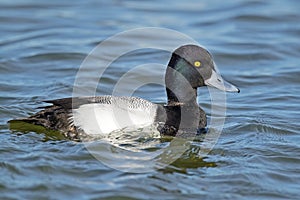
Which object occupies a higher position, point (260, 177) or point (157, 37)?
point (157, 37)

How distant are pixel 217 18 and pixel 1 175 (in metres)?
8.26

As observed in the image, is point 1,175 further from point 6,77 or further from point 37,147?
point 6,77

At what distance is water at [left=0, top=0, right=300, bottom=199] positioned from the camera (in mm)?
6402

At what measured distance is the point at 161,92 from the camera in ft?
31.9

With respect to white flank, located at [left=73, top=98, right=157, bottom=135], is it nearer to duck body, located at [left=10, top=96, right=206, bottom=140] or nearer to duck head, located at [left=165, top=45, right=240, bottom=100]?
duck body, located at [left=10, top=96, right=206, bottom=140]

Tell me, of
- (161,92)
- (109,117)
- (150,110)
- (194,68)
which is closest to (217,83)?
(194,68)

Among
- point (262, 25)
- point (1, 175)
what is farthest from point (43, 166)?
point (262, 25)

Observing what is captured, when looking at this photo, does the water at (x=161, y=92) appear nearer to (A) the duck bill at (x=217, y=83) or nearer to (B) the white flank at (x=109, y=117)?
(B) the white flank at (x=109, y=117)

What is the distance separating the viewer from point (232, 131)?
8086 mm

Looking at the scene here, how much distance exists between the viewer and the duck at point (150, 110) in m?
7.35

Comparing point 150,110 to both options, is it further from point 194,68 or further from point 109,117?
point 194,68

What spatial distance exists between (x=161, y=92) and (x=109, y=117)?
245cm

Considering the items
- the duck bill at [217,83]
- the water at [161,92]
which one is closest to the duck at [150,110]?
the duck bill at [217,83]

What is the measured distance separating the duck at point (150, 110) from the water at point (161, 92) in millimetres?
181
